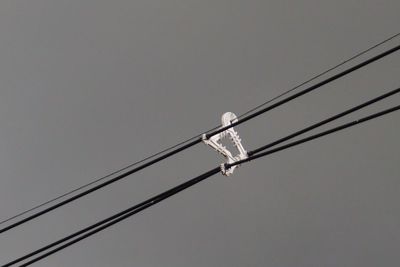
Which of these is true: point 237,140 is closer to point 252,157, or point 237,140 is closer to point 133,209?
point 252,157

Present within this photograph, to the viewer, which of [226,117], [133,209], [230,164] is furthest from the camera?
[226,117]

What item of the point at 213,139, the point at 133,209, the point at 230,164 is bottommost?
the point at 133,209

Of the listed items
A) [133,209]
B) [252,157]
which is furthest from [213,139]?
[133,209]

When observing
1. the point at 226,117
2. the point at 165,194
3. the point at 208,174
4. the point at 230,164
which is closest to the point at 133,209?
the point at 165,194

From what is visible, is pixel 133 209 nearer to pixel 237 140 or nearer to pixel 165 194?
pixel 165 194

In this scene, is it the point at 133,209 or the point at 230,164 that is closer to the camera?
the point at 133,209

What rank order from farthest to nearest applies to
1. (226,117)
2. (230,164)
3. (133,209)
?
(226,117)
(230,164)
(133,209)

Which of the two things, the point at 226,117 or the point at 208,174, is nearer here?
the point at 208,174

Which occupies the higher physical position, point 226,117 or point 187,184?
point 226,117

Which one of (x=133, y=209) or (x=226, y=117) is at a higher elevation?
(x=226, y=117)
